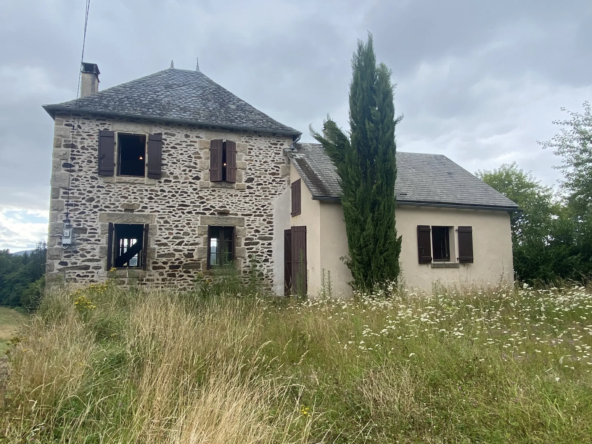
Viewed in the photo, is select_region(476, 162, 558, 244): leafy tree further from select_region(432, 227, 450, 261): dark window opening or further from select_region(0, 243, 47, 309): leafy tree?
select_region(0, 243, 47, 309): leafy tree

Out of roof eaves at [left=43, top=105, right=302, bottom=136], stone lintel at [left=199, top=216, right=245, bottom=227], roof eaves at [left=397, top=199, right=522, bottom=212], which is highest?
roof eaves at [left=43, top=105, right=302, bottom=136]

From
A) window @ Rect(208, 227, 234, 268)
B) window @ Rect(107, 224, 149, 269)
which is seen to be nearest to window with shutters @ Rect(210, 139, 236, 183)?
window @ Rect(208, 227, 234, 268)

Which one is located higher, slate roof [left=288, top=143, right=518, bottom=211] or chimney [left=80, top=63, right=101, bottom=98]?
chimney [left=80, top=63, right=101, bottom=98]

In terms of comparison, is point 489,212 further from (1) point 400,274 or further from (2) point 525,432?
(2) point 525,432

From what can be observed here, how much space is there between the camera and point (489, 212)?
1151cm

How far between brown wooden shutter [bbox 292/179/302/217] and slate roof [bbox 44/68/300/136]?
182cm

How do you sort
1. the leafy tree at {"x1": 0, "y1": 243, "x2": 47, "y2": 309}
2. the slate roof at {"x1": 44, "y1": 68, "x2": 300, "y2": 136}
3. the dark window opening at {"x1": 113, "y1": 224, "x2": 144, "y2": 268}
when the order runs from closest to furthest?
the slate roof at {"x1": 44, "y1": 68, "x2": 300, "y2": 136}
the dark window opening at {"x1": 113, "y1": 224, "x2": 144, "y2": 268}
the leafy tree at {"x1": 0, "y1": 243, "x2": 47, "y2": 309}

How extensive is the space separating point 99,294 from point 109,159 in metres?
4.29

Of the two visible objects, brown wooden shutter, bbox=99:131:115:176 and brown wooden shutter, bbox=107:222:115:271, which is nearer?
brown wooden shutter, bbox=107:222:115:271

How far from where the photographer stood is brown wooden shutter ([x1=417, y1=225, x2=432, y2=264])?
10516mm

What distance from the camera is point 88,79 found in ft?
37.7

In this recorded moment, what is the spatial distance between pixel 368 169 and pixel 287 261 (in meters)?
3.95

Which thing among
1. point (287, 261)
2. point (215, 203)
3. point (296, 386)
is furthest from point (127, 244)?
point (296, 386)

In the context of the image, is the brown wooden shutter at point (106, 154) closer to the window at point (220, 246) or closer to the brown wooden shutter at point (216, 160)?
the brown wooden shutter at point (216, 160)
